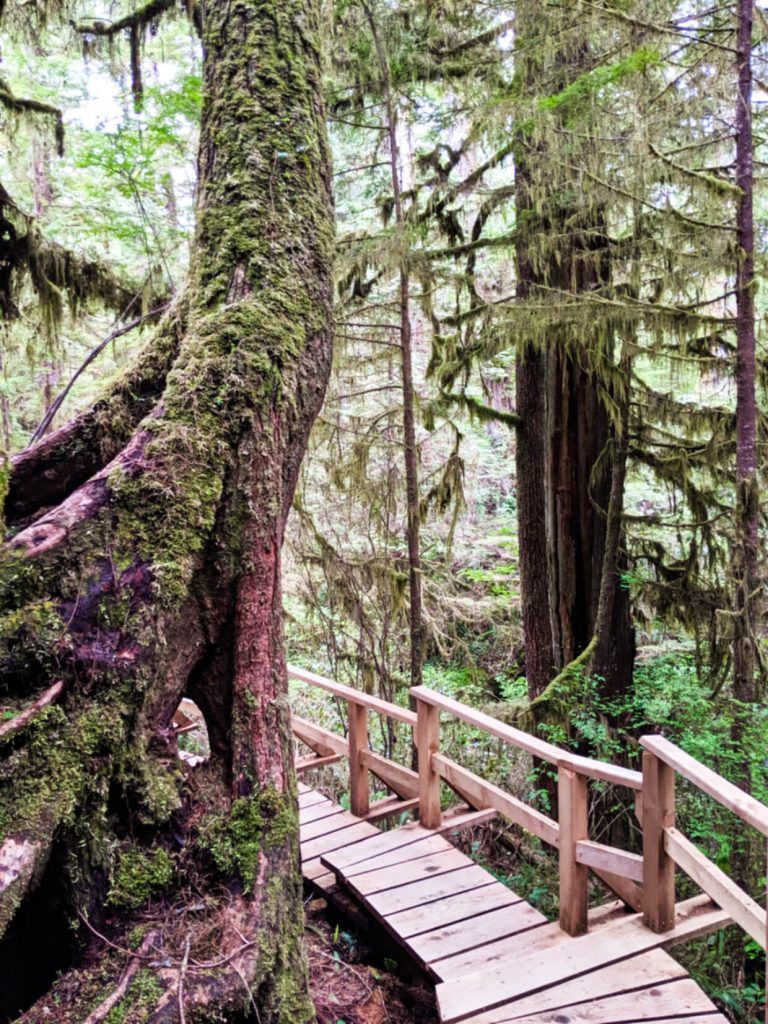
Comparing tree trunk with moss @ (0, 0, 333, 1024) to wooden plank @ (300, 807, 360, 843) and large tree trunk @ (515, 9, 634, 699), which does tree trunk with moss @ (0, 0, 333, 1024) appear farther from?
large tree trunk @ (515, 9, 634, 699)

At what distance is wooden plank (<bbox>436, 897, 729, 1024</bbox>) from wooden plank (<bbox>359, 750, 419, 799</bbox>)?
1671mm

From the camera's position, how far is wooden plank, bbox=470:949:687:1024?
3105 millimetres

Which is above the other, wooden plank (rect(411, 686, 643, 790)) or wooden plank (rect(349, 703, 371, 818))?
wooden plank (rect(411, 686, 643, 790))

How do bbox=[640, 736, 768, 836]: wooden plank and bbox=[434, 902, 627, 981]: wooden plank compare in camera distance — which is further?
bbox=[434, 902, 627, 981]: wooden plank

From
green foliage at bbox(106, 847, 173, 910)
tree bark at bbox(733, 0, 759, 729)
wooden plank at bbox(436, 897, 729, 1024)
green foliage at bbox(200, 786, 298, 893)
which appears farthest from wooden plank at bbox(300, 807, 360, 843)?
tree bark at bbox(733, 0, 759, 729)

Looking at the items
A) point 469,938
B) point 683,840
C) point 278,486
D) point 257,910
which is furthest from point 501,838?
point 278,486

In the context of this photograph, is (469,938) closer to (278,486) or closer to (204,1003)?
(204,1003)

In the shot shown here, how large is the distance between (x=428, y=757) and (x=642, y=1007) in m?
1.97

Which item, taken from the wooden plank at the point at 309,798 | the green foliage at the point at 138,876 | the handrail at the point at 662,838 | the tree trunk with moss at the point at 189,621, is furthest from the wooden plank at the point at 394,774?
the green foliage at the point at 138,876

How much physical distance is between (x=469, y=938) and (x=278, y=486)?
8.63ft

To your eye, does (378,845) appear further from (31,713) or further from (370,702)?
(31,713)

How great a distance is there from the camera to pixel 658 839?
11.3 feet

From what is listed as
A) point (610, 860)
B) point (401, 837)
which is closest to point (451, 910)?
point (401, 837)

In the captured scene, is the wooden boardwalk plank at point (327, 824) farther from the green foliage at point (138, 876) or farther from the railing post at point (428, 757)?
the green foliage at point (138, 876)
